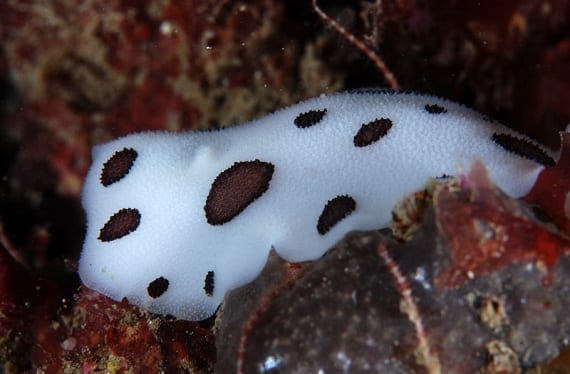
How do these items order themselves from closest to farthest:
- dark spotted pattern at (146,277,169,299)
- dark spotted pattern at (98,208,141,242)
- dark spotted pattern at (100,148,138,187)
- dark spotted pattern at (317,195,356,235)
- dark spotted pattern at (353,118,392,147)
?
dark spotted pattern at (317,195,356,235) → dark spotted pattern at (353,118,392,147) → dark spotted pattern at (146,277,169,299) → dark spotted pattern at (98,208,141,242) → dark spotted pattern at (100,148,138,187)

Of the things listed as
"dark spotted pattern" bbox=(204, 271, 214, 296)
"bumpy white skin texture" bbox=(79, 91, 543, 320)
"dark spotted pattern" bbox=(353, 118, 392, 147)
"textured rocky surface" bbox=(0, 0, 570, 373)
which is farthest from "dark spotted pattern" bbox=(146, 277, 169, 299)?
"dark spotted pattern" bbox=(353, 118, 392, 147)

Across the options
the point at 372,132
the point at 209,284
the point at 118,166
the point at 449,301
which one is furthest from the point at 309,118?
the point at 449,301

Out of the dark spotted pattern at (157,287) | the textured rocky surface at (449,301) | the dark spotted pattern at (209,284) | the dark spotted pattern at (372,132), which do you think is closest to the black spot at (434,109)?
the dark spotted pattern at (372,132)

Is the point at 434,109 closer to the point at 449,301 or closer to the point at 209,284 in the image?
the point at 449,301

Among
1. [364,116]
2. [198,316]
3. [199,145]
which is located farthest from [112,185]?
[364,116]

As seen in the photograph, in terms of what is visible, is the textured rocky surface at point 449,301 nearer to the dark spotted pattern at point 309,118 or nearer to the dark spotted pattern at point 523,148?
the dark spotted pattern at point 523,148

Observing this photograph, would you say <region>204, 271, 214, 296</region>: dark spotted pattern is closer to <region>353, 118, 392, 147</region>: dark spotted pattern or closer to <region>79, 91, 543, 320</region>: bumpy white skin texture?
<region>79, 91, 543, 320</region>: bumpy white skin texture

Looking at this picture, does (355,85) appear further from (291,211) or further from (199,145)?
(291,211)
